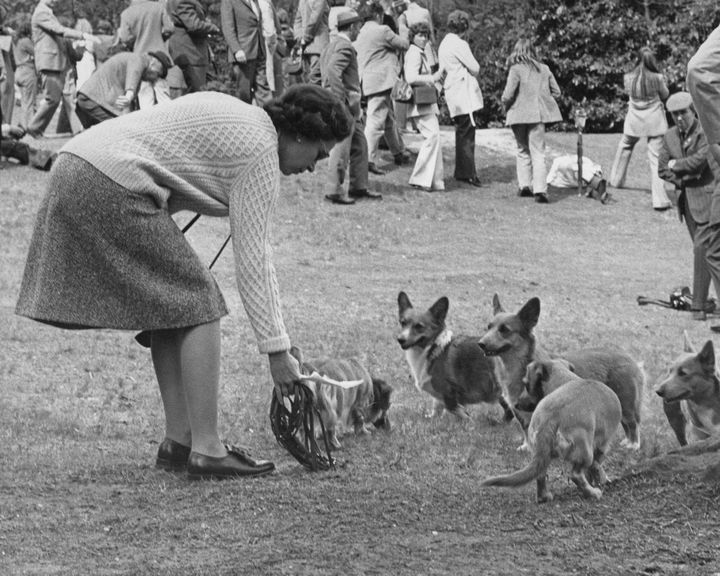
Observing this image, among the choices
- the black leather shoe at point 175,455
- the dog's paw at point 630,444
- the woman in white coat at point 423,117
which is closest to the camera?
the black leather shoe at point 175,455

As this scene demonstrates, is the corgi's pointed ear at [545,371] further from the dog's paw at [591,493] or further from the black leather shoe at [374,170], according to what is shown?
the black leather shoe at [374,170]

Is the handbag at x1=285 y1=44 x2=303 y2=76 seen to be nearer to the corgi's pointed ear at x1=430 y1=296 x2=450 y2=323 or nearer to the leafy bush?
the leafy bush

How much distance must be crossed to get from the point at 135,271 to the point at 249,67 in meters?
11.3

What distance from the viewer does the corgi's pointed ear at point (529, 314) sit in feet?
24.2

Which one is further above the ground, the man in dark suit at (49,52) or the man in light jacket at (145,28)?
the man in light jacket at (145,28)

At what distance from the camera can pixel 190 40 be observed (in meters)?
16.5

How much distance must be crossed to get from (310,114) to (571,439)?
6.16 feet

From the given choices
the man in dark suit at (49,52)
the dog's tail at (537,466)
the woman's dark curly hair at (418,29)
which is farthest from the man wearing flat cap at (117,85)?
the dog's tail at (537,466)

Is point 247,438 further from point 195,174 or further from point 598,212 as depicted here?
point 598,212

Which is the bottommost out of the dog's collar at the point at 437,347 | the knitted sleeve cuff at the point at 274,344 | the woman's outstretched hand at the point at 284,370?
the dog's collar at the point at 437,347

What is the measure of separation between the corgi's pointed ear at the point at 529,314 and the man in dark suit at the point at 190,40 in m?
9.95

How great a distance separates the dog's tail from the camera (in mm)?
5441

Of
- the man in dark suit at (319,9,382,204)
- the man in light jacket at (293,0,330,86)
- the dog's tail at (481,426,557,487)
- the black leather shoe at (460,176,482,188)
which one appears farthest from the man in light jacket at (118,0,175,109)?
the dog's tail at (481,426,557,487)

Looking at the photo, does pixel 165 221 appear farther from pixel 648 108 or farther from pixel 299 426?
pixel 648 108
